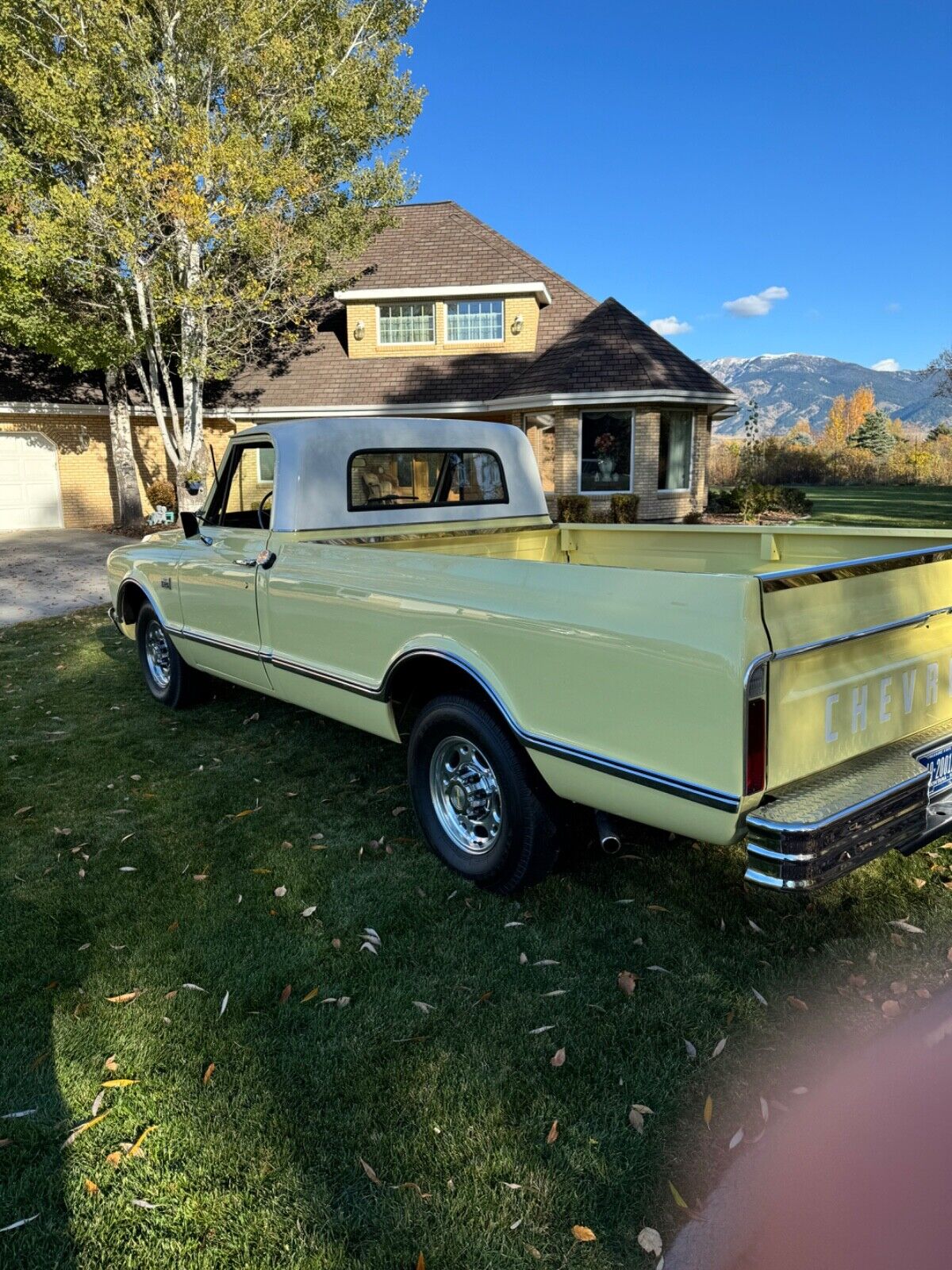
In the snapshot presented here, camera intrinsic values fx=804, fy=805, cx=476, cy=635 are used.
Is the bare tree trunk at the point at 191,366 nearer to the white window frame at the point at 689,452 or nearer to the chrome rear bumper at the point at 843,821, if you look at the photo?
the white window frame at the point at 689,452

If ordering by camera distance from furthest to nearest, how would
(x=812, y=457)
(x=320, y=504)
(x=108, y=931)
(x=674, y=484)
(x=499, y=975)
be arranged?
1. (x=812, y=457)
2. (x=674, y=484)
3. (x=320, y=504)
4. (x=108, y=931)
5. (x=499, y=975)

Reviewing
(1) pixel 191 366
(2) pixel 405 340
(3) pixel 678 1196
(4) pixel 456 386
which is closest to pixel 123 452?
(1) pixel 191 366

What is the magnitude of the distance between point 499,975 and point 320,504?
2.65 meters

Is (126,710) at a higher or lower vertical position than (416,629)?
lower

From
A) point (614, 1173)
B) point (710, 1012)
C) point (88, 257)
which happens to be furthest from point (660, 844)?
point (88, 257)

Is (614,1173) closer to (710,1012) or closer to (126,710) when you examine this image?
(710,1012)

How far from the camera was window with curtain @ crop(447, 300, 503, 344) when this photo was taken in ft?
67.5

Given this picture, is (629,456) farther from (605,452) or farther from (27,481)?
(27,481)

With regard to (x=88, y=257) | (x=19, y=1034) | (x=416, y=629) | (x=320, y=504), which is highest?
(x=88, y=257)

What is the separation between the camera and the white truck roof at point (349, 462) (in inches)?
173

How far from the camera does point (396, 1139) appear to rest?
2.23m

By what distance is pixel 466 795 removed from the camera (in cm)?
357

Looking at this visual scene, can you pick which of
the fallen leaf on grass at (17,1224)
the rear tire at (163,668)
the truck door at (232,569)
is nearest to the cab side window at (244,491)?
the truck door at (232,569)

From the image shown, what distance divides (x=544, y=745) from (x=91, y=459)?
20175 millimetres
